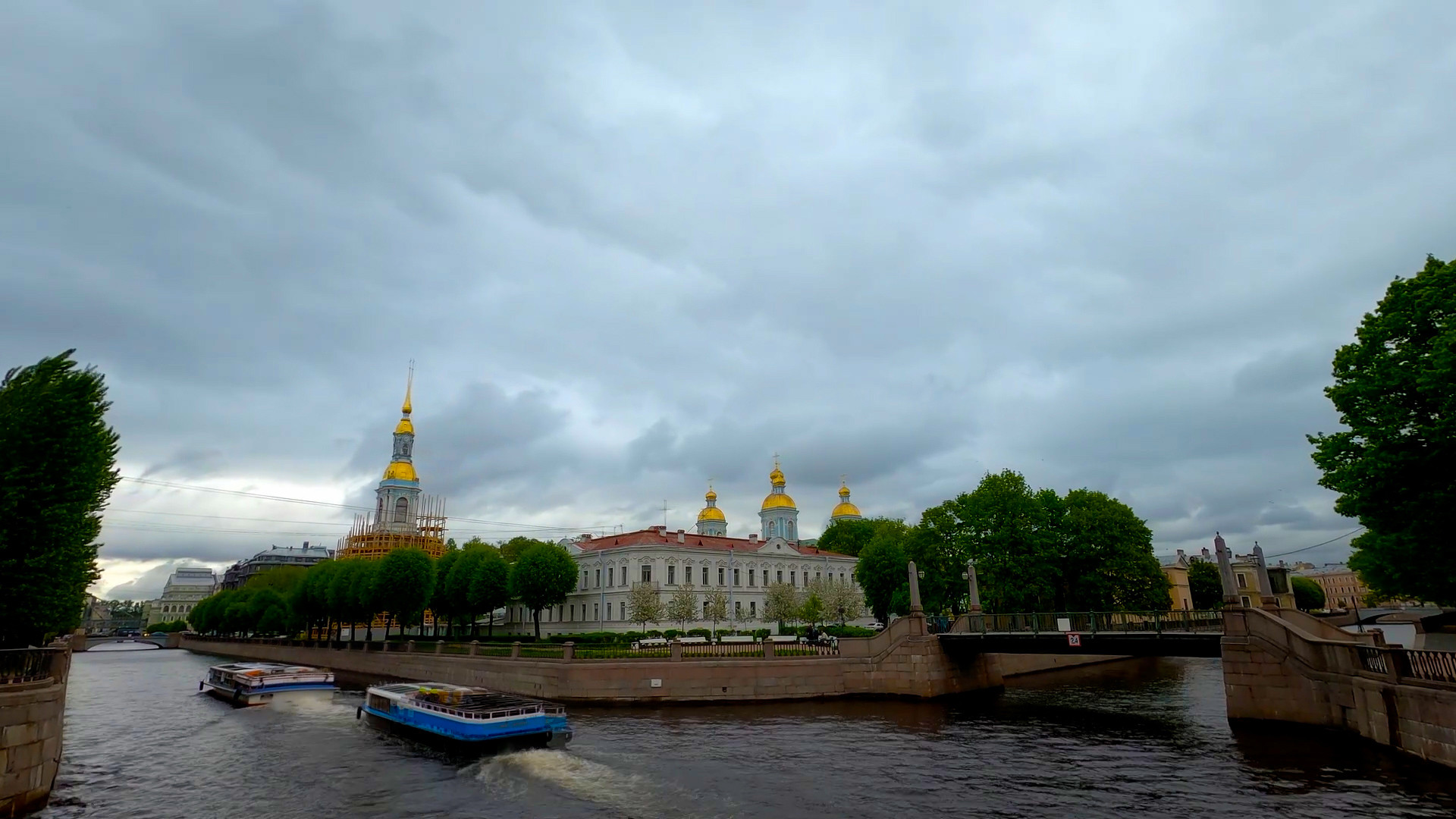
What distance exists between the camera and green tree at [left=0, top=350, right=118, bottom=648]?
2847cm

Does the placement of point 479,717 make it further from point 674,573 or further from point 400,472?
point 400,472

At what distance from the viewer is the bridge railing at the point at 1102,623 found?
39.5 metres

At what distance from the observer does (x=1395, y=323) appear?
30.9m

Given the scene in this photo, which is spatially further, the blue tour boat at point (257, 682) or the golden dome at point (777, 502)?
the golden dome at point (777, 502)

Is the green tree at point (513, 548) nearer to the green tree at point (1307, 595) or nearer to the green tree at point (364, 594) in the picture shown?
the green tree at point (364, 594)

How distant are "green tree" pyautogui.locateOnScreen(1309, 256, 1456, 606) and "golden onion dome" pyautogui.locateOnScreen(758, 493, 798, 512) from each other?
89989 mm

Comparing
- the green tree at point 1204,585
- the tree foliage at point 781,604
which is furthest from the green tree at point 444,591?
the green tree at point 1204,585

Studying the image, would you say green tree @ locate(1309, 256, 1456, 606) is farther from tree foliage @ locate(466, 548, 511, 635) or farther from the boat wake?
tree foliage @ locate(466, 548, 511, 635)

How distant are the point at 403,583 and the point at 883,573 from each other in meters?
49.3

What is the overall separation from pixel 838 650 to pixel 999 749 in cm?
1713

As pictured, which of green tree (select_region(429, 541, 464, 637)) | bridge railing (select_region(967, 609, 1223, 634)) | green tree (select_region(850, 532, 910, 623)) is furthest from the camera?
green tree (select_region(850, 532, 910, 623))

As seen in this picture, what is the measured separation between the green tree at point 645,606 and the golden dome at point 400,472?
76615mm

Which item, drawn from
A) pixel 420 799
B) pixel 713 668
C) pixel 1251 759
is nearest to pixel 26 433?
pixel 420 799

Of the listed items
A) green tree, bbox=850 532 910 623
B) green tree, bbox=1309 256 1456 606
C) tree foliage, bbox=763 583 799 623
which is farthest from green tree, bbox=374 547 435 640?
green tree, bbox=1309 256 1456 606
